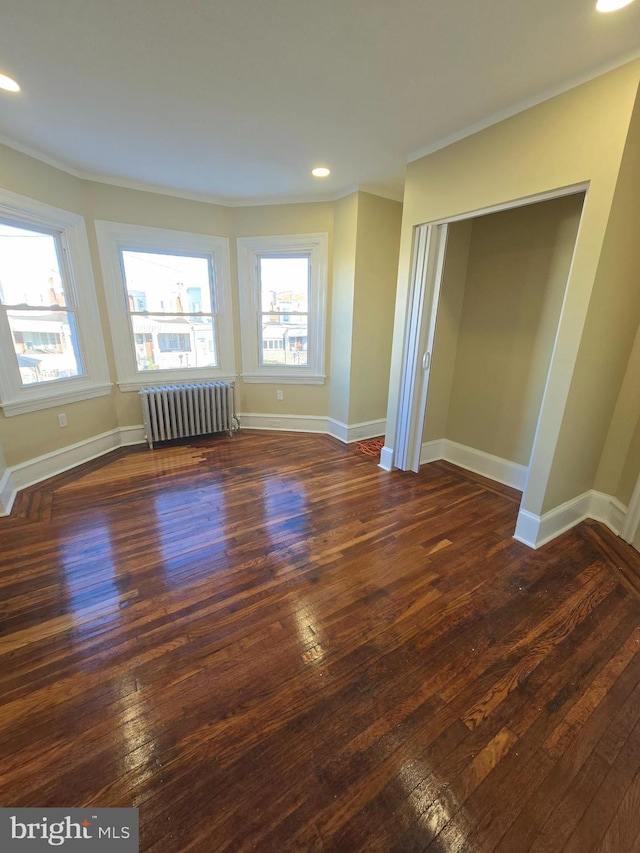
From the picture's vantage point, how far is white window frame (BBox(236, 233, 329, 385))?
386 centimetres

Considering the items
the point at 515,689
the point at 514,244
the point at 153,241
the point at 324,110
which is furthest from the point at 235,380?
the point at 515,689

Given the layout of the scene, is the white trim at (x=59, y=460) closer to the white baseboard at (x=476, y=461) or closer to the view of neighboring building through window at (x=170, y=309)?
the view of neighboring building through window at (x=170, y=309)

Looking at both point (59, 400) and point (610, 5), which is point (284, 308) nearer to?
point (59, 400)

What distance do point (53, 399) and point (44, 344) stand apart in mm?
511

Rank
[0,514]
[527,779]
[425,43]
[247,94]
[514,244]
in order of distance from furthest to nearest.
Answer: [514,244] → [0,514] → [247,94] → [425,43] → [527,779]

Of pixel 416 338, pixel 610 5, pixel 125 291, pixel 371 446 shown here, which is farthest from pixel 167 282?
pixel 610 5

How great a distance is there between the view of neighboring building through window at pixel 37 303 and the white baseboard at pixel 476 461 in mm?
3630

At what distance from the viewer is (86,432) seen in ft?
11.4

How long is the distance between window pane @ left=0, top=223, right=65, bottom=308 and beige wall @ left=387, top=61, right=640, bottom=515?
10.6ft

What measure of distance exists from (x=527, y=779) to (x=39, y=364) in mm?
4114

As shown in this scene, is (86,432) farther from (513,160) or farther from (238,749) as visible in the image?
(513,160)

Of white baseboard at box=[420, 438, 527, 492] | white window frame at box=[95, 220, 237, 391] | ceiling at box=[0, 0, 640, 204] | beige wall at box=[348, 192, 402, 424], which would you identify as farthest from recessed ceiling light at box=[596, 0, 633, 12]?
white window frame at box=[95, 220, 237, 391]

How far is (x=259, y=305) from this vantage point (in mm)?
4152

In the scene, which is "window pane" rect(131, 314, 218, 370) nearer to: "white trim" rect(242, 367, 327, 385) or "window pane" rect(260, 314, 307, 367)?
"white trim" rect(242, 367, 327, 385)
